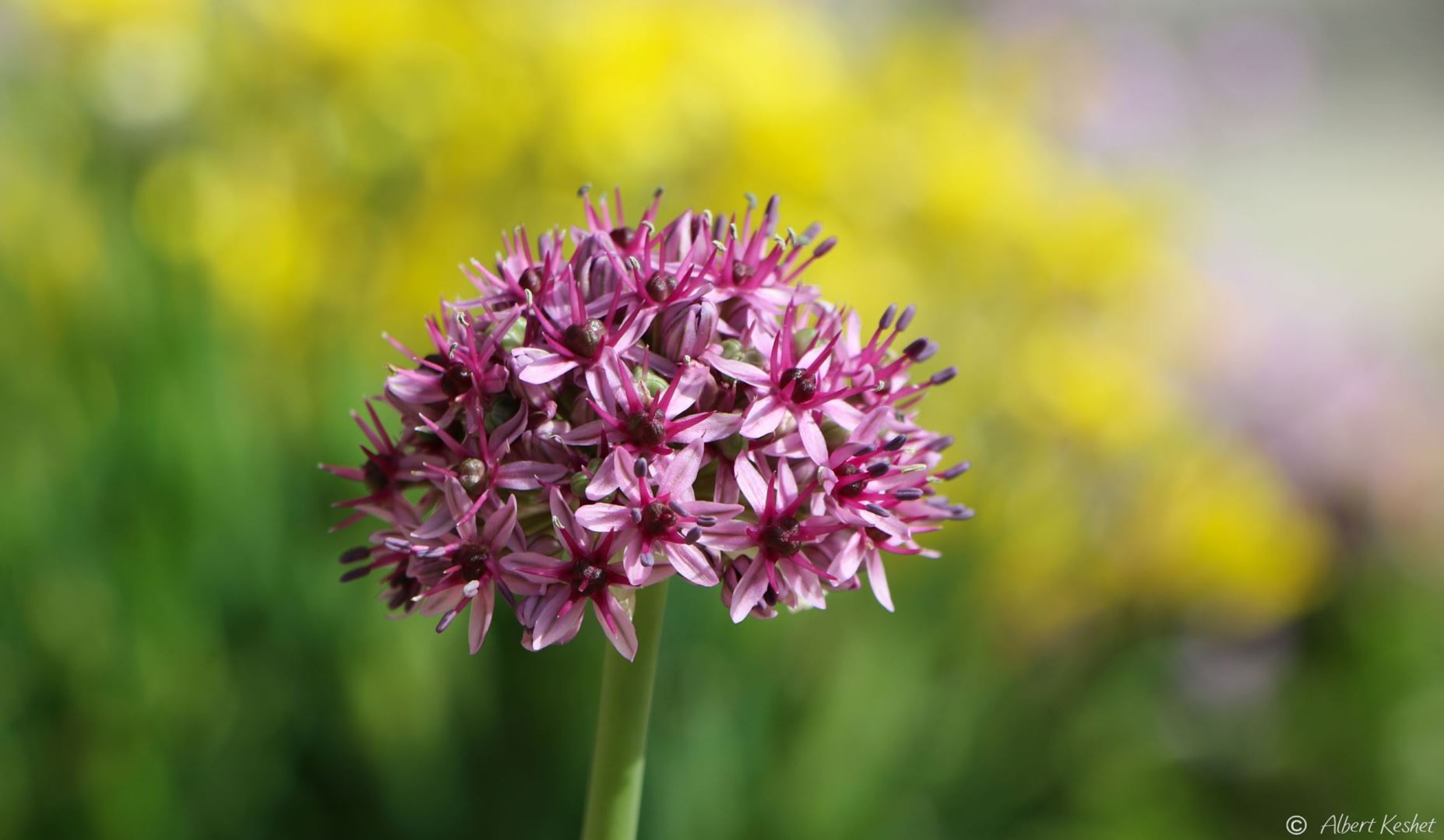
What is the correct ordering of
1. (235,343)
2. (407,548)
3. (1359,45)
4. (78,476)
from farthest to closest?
(1359,45)
(235,343)
(78,476)
(407,548)

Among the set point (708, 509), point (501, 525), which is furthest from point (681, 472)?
point (501, 525)

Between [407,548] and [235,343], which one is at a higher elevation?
[235,343]

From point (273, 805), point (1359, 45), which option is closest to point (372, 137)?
point (273, 805)

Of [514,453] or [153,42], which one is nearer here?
[514,453]

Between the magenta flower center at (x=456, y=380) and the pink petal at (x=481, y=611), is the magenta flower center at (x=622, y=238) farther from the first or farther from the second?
the pink petal at (x=481, y=611)

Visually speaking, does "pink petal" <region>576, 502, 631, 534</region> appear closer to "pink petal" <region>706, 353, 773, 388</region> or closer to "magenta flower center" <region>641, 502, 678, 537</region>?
"magenta flower center" <region>641, 502, 678, 537</region>

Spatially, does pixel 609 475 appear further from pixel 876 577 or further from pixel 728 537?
pixel 876 577

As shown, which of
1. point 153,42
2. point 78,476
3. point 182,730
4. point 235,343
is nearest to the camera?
point 182,730

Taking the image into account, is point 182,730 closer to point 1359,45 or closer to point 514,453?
point 514,453
